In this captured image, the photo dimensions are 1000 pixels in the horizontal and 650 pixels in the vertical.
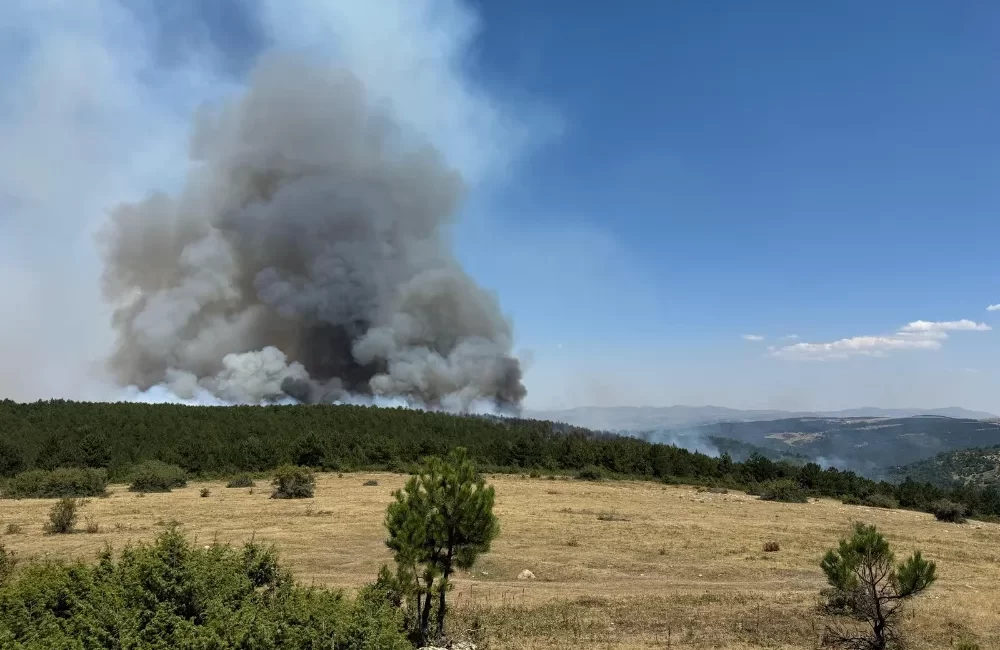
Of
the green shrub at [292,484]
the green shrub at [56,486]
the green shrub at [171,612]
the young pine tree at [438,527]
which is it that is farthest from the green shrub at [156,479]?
the green shrub at [171,612]

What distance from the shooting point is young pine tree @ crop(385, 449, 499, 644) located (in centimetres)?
1112

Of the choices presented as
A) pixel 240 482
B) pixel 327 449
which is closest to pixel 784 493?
pixel 240 482

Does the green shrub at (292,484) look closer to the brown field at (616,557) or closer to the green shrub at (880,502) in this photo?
the brown field at (616,557)

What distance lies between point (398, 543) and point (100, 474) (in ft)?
131

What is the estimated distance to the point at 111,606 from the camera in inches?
268

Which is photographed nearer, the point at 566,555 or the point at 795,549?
the point at 566,555

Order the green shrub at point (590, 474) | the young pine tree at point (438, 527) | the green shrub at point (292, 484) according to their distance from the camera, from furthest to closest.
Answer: the green shrub at point (590, 474)
the green shrub at point (292, 484)
the young pine tree at point (438, 527)

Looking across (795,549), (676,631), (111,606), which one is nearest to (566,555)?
(676,631)

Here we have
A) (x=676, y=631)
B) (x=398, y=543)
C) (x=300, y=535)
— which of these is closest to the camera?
(x=398, y=543)

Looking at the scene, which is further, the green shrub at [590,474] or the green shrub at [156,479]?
the green shrub at [590,474]

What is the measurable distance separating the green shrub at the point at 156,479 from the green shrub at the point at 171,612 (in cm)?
3940

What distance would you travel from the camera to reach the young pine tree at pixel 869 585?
1208 cm

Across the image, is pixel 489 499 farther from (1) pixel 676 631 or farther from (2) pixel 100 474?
(2) pixel 100 474

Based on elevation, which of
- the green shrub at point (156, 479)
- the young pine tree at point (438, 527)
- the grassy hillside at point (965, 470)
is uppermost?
the young pine tree at point (438, 527)
